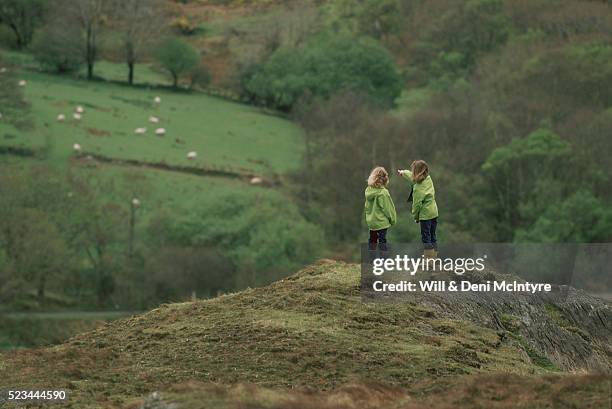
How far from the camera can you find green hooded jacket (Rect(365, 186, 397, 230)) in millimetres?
29328

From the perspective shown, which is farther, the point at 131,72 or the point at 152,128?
the point at 131,72

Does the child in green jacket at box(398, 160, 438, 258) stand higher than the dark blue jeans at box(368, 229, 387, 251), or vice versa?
the child in green jacket at box(398, 160, 438, 258)

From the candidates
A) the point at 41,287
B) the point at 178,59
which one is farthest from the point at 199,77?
the point at 41,287

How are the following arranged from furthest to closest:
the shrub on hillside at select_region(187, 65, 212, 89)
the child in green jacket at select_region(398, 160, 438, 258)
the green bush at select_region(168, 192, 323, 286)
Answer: the shrub on hillside at select_region(187, 65, 212, 89) < the green bush at select_region(168, 192, 323, 286) < the child in green jacket at select_region(398, 160, 438, 258)

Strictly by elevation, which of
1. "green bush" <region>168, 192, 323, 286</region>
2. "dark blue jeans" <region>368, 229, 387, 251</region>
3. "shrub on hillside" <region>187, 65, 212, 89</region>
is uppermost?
"dark blue jeans" <region>368, 229, 387, 251</region>

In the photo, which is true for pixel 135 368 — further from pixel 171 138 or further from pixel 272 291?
pixel 171 138

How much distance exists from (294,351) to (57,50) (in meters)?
139

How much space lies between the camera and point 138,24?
182m

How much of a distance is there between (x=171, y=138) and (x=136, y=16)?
48859mm

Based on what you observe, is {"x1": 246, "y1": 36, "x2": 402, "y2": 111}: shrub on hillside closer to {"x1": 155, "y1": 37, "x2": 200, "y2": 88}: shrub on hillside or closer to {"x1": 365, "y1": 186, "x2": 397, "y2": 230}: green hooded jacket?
{"x1": 155, "y1": 37, "x2": 200, "y2": 88}: shrub on hillside

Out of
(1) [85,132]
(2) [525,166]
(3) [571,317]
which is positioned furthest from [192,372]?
(1) [85,132]

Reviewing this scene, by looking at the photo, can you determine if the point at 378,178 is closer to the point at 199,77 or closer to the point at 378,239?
the point at 378,239

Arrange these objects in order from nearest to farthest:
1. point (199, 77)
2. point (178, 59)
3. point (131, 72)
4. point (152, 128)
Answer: point (152, 128)
point (131, 72)
point (178, 59)
point (199, 77)

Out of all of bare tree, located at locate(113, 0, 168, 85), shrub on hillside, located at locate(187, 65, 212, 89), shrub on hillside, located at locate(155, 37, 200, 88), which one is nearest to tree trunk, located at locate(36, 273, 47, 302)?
shrub on hillside, located at locate(155, 37, 200, 88)
